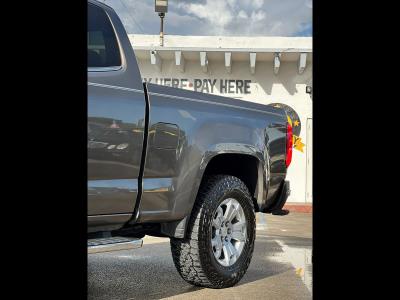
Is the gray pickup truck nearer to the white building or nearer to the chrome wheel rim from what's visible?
the chrome wheel rim

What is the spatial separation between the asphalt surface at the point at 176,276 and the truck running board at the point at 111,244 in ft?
2.12

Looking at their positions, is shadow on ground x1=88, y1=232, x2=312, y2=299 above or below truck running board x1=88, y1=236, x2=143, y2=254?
below

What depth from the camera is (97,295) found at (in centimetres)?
391

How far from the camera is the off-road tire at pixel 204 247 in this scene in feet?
12.8

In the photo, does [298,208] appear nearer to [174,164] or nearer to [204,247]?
[204,247]

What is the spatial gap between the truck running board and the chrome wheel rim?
2.86 ft

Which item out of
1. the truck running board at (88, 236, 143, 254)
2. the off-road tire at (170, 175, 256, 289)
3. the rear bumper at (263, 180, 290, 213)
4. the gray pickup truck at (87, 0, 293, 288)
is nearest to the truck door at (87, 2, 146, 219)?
the gray pickup truck at (87, 0, 293, 288)

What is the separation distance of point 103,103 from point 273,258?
3601mm

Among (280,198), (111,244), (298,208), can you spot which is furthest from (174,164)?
(298,208)

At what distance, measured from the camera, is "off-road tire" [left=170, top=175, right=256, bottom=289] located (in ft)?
12.8

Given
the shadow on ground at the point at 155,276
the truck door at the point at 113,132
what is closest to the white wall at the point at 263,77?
the shadow on ground at the point at 155,276

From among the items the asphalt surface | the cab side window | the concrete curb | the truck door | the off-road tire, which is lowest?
the concrete curb

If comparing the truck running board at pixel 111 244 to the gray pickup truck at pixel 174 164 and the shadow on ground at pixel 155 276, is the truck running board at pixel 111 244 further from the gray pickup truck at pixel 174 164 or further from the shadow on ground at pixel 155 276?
the shadow on ground at pixel 155 276
